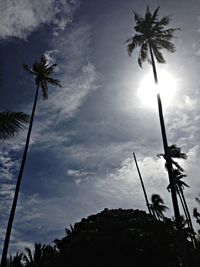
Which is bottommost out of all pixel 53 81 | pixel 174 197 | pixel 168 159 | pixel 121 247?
pixel 121 247

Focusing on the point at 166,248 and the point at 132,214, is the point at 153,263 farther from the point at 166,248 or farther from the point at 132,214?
the point at 132,214

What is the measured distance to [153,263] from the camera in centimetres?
2031

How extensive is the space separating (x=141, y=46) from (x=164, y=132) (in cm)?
1109

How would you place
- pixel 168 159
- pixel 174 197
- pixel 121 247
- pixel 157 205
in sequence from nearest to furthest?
pixel 174 197 → pixel 168 159 → pixel 121 247 → pixel 157 205

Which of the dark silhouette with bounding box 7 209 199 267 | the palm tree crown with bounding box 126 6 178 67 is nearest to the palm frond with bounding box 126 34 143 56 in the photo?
the palm tree crown with bounding box 126 6 178 67

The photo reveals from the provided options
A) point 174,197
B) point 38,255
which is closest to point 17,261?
point 38,255

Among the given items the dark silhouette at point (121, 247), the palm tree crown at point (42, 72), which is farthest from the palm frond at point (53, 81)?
the dark silhouette at point (121, 247)

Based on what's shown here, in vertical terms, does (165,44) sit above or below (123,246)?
above

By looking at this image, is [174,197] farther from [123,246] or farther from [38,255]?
[38,255]

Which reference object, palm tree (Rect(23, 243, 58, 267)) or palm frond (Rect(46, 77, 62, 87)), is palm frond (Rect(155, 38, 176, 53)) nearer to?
palm frond (Rect(46, 77, 62, 87))

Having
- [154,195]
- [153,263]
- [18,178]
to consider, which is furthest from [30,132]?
[154,195]

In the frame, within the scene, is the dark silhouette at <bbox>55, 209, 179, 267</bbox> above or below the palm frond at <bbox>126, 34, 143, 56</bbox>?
below

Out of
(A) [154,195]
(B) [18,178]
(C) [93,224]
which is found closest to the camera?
(B) [18,178]

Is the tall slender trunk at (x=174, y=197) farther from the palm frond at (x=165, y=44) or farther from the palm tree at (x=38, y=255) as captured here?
the palm tree at (x=38, y=255)
